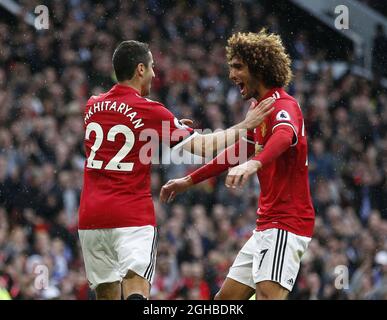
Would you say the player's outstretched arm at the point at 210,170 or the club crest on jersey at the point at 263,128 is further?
the player's outstretched arm at the point at 210,170

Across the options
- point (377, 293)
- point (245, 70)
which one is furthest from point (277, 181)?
point (377, 293)

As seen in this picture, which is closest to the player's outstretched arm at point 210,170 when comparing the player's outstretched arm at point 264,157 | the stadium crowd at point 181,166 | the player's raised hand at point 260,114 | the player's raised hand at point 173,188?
the player's raised hand at point 173,188

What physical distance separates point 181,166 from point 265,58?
6.39 m

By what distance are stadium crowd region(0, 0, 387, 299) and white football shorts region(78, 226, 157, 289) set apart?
3970 mm

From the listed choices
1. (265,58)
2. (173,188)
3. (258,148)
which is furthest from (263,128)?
(173,188)

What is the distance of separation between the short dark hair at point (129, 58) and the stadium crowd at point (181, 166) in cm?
429

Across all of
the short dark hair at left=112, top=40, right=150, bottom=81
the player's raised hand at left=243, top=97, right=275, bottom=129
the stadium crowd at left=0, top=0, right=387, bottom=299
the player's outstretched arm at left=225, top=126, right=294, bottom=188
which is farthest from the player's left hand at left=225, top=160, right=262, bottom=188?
the stadium crowd at left=0, top=0, right=387, bottom=299

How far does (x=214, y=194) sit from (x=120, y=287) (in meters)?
6.34

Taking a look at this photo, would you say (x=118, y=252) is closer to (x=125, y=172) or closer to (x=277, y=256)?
(x=125, y=172)

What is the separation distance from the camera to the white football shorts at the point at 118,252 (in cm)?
626

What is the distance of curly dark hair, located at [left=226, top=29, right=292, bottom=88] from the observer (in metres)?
6.39

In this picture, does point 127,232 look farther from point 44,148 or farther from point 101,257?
point 44,148

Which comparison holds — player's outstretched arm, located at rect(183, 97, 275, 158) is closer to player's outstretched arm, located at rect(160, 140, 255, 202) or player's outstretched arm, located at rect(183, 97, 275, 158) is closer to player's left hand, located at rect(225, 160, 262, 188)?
player's outstretched arm, located at rect(160, 140, 255, 202)

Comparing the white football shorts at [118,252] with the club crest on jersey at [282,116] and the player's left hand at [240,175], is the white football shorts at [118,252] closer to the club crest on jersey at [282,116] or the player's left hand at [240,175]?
the player's left hand at [240,175]
